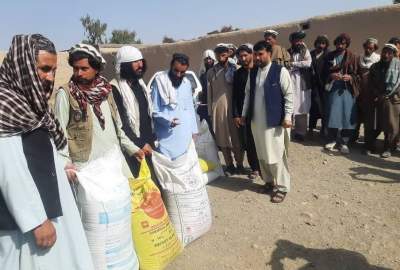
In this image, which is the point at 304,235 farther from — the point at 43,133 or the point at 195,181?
the point at 43,133

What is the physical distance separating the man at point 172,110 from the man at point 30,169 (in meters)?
1.88

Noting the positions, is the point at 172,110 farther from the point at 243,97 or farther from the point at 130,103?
the point at 243,97

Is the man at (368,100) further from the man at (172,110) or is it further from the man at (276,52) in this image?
the man at (172,110)

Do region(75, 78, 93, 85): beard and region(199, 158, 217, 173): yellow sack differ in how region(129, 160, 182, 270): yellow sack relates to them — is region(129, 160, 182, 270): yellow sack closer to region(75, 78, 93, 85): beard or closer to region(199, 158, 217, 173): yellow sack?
region(75, 78, 93, 85): beard

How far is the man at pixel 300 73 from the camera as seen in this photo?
628 centimetres

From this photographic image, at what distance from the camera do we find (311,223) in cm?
370

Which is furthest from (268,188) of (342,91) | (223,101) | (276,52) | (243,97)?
(276,52)

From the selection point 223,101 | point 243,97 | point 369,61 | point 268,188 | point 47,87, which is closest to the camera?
point 47,87

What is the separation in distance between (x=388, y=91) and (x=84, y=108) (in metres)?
4.44

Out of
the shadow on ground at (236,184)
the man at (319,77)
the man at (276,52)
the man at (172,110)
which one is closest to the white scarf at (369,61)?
the man at (319,77)

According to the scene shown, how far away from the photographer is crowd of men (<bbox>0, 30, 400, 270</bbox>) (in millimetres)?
1712

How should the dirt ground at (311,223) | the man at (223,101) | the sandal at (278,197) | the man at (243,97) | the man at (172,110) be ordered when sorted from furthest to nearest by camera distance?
the man at (223,101) → the man at (243,97) → the sandal at (278,197) → the man at (172,110) → the dirt ground at (311,223)

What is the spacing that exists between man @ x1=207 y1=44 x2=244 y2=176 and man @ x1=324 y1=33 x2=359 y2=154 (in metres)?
1.74

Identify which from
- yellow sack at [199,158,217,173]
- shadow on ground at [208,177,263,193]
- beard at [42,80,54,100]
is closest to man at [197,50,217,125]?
yellow sack at [199,158,217,173]
